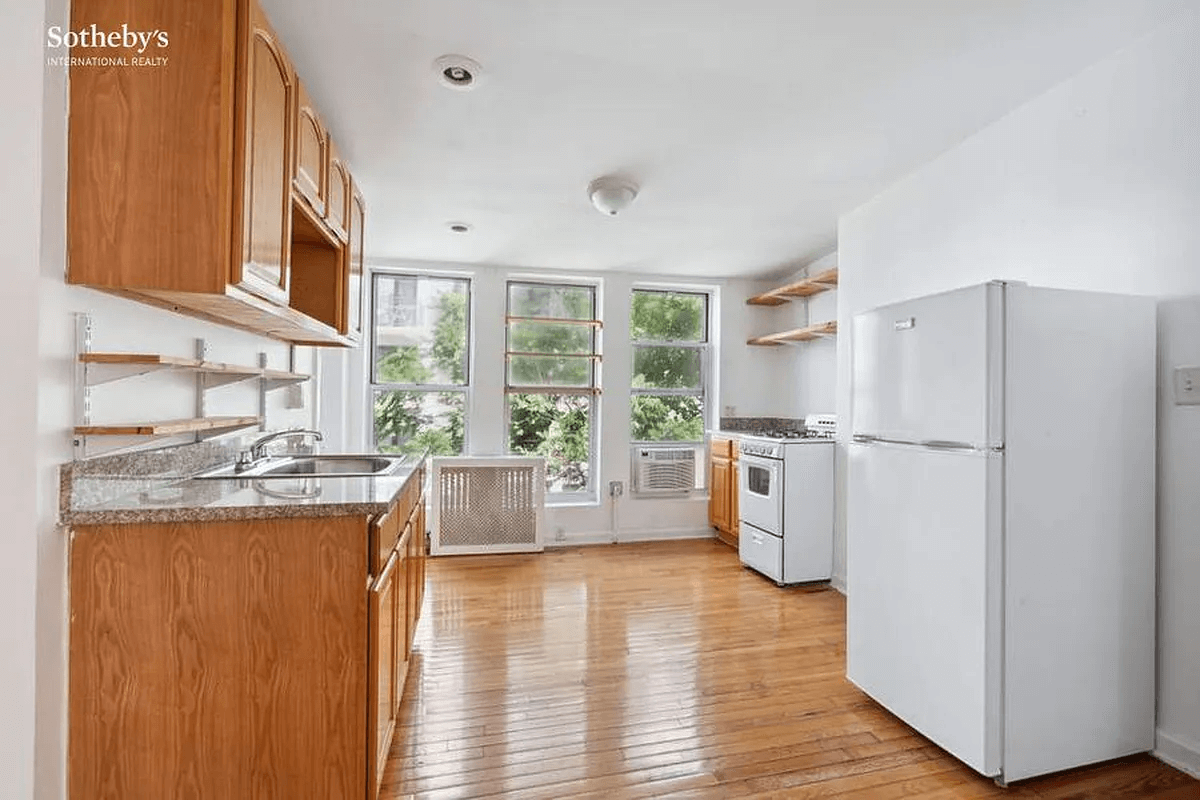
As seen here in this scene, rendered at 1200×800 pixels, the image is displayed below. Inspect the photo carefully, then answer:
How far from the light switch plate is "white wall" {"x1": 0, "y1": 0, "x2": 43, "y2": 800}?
336 cm

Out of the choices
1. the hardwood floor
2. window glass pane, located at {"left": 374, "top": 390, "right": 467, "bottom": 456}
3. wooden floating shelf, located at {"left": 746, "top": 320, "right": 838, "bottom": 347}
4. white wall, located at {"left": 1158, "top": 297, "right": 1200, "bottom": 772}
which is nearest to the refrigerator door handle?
white wall, located at {"left": 1158, "top": 297, "right": 1200, "bottom": 772}

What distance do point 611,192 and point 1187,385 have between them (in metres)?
2.58

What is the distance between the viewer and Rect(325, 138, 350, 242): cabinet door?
2.36m

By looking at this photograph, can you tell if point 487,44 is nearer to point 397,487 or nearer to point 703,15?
point 703,15

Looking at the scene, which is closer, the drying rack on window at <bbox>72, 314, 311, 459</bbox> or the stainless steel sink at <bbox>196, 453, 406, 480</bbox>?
the drying rack on window at <bbox>72, 314, 311, 459</bbox>

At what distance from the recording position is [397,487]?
→ 6.07 feet

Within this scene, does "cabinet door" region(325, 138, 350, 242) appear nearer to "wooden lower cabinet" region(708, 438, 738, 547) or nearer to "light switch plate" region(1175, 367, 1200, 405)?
"light switch plate" region(1175, 367, 1200, 405)

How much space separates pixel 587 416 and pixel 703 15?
3.63m

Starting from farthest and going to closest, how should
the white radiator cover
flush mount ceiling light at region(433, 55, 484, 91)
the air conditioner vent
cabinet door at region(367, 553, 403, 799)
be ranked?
the air conditioner vent → the white radiator cover → flush mount ceiling light at region(433, 55, 484, 91) → cabinet door at region(367, 553, 403, 799)

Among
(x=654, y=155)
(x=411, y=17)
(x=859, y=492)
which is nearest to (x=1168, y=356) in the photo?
(x=859, y=492)

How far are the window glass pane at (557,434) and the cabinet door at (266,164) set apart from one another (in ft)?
10.9

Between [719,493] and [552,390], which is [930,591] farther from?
[552,390]

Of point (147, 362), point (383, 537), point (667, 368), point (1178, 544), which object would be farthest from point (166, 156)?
point (667, 368)

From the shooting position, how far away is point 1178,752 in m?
2.01
